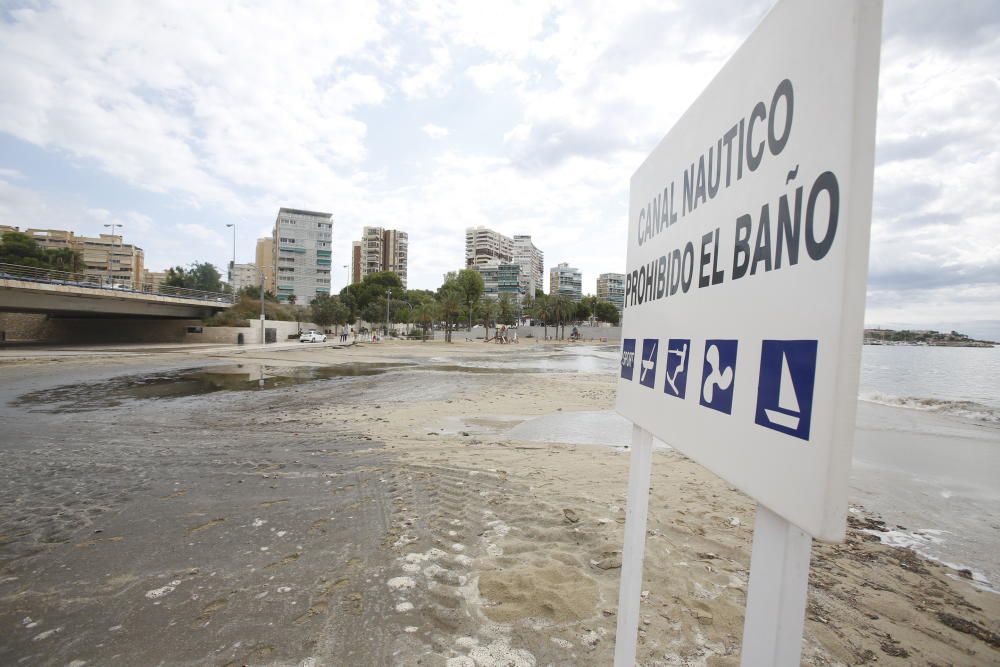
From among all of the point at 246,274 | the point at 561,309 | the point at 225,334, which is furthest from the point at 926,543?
the point at 246,274

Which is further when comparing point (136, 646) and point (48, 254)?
point (48, 254)

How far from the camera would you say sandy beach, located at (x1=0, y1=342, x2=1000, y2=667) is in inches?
110

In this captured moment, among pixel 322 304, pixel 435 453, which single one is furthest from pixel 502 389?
pixel 322 304

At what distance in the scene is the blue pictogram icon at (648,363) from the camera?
1891mm

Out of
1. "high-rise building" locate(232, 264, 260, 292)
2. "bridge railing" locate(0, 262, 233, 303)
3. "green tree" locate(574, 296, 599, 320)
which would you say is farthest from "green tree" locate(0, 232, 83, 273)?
"high-rise building" locate(232, 264, 260, 292)

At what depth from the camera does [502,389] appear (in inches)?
614

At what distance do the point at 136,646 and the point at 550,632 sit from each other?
245cm

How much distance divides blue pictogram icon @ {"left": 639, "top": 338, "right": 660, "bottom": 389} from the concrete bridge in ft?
140

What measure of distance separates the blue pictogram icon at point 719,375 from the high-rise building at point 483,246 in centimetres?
17529

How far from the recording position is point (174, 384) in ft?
50.4

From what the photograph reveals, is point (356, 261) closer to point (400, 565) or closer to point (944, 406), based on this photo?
point (944, 406)

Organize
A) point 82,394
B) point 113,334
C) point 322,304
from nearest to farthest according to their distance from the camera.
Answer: point 82,394
point 113,334
point 322,304

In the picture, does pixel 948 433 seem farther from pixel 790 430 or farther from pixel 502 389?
pixel 790 430

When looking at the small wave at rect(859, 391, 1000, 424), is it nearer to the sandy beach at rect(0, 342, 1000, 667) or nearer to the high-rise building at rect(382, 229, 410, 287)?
the sandy beach at rect(0, 342, 1000, 667)
